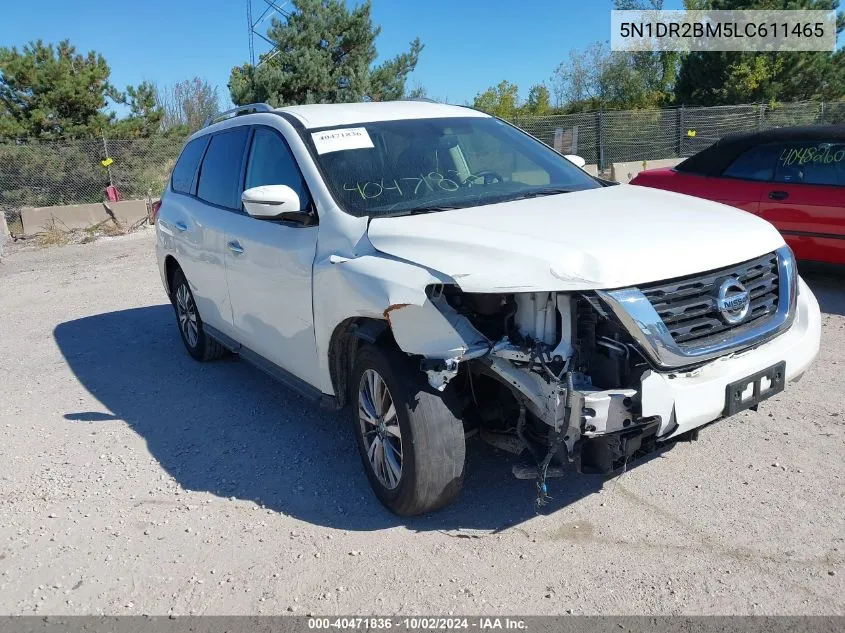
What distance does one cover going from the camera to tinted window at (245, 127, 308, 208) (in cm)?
406

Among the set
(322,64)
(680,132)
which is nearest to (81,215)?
(322,64)

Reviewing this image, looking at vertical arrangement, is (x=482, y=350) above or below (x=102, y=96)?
below

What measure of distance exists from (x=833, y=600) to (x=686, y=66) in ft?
116

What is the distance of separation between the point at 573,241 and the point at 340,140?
1689mm

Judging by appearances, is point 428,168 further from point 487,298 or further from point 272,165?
point 487,298

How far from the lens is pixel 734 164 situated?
7520mm

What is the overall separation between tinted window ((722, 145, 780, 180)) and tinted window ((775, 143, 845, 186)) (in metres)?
0.08

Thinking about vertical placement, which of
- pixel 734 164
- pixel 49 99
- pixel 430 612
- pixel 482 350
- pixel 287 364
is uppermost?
pixel 49 99

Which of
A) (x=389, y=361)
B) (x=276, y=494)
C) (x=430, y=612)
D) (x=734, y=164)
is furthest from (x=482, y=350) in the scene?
(x=734, y=164)

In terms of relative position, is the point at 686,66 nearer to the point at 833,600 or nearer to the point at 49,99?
the point at 49,99

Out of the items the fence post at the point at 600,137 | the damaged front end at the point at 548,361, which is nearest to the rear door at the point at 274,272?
the damaged front end at the point at 548,361

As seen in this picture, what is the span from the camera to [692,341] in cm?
297

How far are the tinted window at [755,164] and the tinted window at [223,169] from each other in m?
5.09

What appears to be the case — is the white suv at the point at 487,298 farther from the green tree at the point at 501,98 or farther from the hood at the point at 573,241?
the green tree at the point at 501,98
